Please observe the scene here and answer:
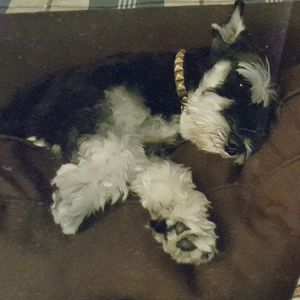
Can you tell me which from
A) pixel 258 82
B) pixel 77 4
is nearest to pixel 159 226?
pixel 258 82

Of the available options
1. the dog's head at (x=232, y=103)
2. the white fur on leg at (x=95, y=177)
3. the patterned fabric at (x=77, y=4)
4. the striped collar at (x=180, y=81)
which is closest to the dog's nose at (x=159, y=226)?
the white fur on leg at (x=95, y=177)

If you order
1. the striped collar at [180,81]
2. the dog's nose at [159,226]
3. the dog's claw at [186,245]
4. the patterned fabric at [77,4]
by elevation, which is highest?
the striped collar at [180,81]

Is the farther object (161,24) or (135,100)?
(161,24)

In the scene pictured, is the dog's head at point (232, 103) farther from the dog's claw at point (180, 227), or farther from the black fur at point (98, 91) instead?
the dog's claw at point (180, 227)

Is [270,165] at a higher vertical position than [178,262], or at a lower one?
higher

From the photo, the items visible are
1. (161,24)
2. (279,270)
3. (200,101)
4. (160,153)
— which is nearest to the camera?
(279,270)

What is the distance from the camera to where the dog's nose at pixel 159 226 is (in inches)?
49.3

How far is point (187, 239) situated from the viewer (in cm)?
124

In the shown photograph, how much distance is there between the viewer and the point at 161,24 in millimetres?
1725

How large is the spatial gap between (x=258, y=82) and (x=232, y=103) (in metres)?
0.08

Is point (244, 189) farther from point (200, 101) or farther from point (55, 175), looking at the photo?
point (55, 175)

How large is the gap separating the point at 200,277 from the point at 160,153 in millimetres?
420

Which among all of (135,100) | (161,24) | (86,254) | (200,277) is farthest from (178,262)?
(161,24)

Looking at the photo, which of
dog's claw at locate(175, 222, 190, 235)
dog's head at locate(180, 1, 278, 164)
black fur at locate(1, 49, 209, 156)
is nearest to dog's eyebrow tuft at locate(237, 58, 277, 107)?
dog's head at locate(180, 1, 278, 164)
